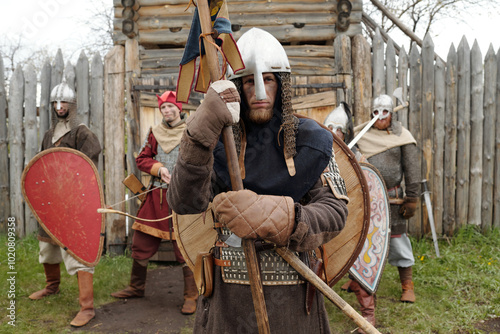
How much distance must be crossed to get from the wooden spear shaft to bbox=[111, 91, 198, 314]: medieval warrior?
8.55ft

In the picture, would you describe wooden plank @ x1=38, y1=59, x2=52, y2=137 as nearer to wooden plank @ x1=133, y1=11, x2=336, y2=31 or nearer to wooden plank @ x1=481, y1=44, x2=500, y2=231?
wooden plank @ x1=133, y1=11, x2=336, y2=31

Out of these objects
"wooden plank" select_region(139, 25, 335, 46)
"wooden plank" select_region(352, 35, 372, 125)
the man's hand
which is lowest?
the man's hand

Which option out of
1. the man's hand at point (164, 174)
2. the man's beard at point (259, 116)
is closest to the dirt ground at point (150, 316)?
the man's hand at point (164, 174)

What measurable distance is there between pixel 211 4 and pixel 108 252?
14.6ft

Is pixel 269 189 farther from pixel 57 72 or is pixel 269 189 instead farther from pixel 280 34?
pixel 57 72

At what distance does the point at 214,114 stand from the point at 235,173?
211 mm

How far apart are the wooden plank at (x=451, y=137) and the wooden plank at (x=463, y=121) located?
0.05 m

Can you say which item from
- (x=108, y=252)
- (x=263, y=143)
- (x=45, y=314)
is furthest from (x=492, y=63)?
(x=45, y=314)

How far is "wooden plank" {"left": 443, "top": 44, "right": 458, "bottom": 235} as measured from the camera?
5379 millimetres

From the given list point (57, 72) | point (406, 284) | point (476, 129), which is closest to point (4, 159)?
point (57, 72)

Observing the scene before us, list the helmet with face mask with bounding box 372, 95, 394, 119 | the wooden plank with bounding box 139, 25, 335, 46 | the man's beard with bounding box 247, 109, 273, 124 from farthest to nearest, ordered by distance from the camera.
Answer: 1. the wooden plank with bounding box 139, 25, 335, 46
2. the helmet with face mask with bounding box 372, 95, 394, 119
3. the man's beard with bounding box 247, 109, 273, 124

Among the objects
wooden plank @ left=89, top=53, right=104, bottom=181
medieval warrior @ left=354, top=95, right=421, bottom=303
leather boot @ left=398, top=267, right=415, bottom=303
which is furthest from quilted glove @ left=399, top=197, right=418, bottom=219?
wooden plank @ left=89, top=53, right=104, bottom=181

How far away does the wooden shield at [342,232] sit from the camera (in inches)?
76.6

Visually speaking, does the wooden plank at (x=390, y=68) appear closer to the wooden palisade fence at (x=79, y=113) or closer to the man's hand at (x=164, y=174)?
the man's hand at (x=164, y=174)
